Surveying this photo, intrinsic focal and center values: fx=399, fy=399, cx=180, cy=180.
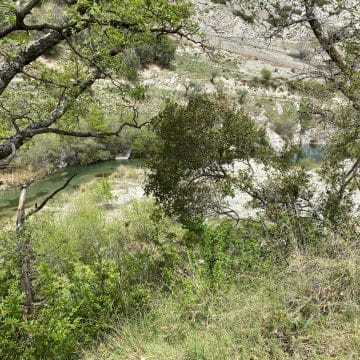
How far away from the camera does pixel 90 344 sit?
4.79m

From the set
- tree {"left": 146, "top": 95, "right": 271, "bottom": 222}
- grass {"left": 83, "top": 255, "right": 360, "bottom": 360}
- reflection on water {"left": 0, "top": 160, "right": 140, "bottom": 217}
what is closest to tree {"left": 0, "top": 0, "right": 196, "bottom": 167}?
tree {"left": 146, "top": 95, "right": 271, "bottom": 222}

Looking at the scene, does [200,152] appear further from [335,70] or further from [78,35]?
[78,35]

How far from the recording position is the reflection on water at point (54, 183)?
19.7 metres

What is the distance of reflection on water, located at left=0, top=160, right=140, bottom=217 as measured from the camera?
19658 mm

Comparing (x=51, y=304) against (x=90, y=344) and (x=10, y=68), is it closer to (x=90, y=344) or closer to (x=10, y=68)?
(x=90, y=344)

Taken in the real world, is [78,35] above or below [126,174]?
above

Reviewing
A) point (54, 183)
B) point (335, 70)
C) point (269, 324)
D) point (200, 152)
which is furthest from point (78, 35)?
point (54, 183)

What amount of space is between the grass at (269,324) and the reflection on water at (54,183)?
48.6 feet

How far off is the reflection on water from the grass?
48.6 ft

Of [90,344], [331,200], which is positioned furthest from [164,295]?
[331,200]

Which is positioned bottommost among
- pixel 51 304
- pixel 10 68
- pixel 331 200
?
pixel 51 304

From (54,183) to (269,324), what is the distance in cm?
2188

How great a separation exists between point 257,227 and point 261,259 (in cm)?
155

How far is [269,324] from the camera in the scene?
3.58 meters
